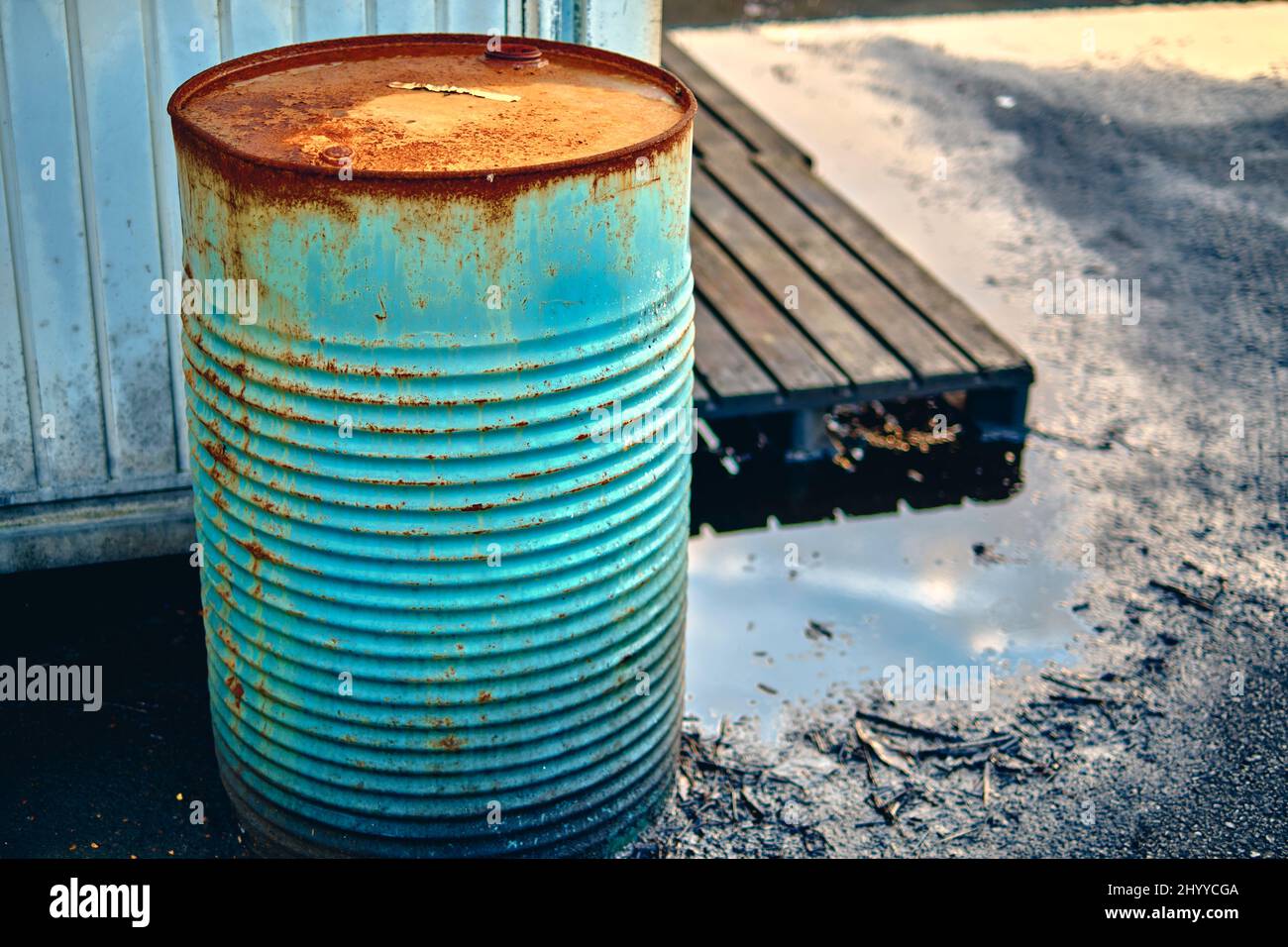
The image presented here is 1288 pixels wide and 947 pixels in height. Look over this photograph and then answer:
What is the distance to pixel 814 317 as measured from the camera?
4812 mm

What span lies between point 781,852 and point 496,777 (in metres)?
0.73

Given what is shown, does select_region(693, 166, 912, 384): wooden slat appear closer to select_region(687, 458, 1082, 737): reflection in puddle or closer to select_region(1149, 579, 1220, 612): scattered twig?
select_region(687, 458, 1082, 737): reflection in puddle

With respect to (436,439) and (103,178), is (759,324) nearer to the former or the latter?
(103,178)

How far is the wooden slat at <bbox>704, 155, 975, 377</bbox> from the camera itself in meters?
4.63

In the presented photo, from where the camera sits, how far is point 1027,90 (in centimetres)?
770

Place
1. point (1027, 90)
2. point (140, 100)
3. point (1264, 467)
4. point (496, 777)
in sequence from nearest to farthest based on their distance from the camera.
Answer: point (496, 777) < point (140, 100) < point (1264, 467) < point (1027, 90)

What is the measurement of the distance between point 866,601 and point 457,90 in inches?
72.8

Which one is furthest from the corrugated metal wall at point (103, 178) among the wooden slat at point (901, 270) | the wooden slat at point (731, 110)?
the wooden slat at point (731, 110)

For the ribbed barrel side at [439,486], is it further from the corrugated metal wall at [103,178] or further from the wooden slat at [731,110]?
the wooden slat at [731,110]

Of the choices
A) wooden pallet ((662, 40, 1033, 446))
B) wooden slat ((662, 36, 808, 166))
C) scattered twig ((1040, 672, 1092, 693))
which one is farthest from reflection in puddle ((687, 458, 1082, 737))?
wooden slat ((662, 36, 808, 166))

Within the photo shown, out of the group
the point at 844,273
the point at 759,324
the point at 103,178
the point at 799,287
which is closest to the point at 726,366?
the point at 759,324
